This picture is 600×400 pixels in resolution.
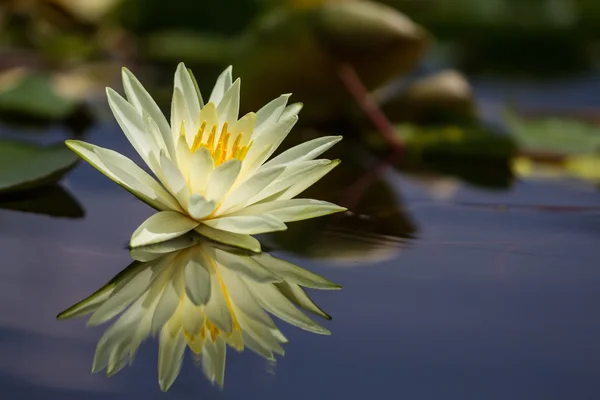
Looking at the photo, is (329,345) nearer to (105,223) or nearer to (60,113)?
(105,223)

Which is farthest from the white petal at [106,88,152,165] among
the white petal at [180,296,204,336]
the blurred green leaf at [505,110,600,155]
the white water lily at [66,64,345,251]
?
the blurred green leaf at [505,110,600,155]

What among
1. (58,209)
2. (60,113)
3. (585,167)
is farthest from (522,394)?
(60,113)

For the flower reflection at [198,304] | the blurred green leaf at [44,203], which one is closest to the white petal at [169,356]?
the flower reflection at [198,304]

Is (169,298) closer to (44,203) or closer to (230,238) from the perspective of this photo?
(230,238)

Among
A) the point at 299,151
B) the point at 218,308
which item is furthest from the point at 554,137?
the point at 218,308

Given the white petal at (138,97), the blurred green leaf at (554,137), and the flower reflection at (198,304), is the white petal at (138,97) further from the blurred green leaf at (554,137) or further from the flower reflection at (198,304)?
the blurred green leaf at (554,137)

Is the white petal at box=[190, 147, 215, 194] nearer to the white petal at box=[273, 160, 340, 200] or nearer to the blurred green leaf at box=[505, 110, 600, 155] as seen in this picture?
the white petal at box=[273, 160, 340, 200]
